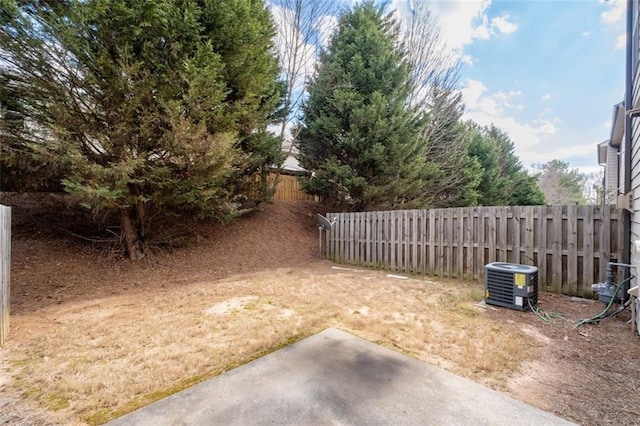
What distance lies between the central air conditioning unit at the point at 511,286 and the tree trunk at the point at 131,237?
23.9 ft

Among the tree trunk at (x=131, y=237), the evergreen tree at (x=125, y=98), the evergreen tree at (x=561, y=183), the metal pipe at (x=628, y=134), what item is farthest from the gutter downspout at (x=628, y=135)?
the evergreen tree at (x=561, y=183)

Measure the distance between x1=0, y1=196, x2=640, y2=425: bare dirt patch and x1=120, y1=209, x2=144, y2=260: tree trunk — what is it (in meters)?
0.81

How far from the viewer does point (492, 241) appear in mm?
5219

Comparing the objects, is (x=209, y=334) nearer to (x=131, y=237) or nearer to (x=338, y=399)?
(x=338, y=399)

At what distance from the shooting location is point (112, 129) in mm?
5676

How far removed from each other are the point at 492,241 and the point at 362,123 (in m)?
6.19

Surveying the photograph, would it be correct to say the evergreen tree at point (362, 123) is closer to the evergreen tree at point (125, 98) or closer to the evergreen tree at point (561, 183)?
the evergreen tree at point (125, 98)

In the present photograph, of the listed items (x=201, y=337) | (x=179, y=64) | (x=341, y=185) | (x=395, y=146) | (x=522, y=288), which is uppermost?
(x=179, y=64)

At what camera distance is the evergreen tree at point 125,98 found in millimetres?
5062

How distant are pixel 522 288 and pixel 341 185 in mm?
7283

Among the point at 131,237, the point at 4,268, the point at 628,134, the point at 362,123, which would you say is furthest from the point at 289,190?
the point at 628,134

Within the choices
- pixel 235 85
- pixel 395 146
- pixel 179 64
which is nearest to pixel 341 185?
pixel 395 146

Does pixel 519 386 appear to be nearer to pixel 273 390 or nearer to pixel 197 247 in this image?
pixel 273 390

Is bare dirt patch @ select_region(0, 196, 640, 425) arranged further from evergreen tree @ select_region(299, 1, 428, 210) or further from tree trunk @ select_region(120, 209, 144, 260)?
evergreen tree @ select_region(299, 1, 428, 210)
